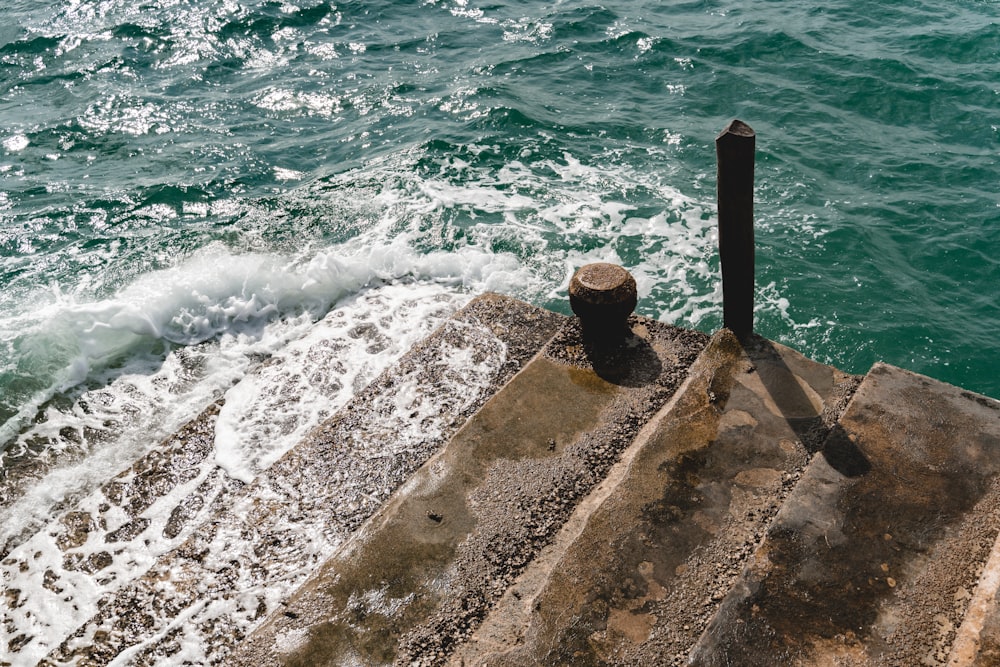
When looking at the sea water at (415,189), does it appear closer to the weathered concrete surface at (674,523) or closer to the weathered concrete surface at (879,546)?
the weathered concrete surface at (674,523)

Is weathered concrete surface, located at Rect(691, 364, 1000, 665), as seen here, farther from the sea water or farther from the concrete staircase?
the sea water

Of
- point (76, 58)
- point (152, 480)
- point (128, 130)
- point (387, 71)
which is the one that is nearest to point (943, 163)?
point (387, 71)

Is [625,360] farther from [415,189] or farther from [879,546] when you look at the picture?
[415,189]

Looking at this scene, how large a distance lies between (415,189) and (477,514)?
7.86m

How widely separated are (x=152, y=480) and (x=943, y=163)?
12463 mm

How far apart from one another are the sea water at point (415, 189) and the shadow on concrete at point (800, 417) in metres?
3.19

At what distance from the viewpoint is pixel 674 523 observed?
4723 millimetres

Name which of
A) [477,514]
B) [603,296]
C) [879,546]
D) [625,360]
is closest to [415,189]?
[603,296]

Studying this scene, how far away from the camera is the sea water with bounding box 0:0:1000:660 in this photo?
800 centimetres

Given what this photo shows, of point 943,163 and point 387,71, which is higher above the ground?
point 387,71

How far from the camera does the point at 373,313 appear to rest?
8383 millimetres

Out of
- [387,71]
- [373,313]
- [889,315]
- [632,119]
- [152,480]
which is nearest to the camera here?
[152,480]

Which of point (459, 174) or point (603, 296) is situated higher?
point (603, 296)

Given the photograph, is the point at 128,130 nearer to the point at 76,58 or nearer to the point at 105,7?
the point at 76,58
